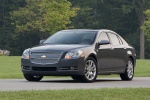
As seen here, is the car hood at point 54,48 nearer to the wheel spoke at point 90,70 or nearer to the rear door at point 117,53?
the wheel spoke at point 90,70

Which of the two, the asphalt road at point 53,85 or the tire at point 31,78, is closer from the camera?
the asphalt road at point 53,85

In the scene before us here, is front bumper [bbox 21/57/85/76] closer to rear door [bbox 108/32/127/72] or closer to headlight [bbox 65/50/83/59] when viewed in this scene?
headlight [bbox 65/50/83/59]

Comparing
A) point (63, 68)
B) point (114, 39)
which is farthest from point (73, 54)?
point (114, 39)

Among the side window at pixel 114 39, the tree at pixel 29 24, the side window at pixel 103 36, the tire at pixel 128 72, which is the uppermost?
the side window at pixel 103 36

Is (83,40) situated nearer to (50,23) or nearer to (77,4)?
(50,23)

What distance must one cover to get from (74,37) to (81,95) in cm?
695

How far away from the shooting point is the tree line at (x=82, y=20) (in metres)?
76.4

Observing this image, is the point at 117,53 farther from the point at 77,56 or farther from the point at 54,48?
the point at 54,48

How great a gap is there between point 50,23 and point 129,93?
1907 inches

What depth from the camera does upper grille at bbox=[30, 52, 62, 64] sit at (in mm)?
17250

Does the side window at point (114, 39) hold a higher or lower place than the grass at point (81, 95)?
higher

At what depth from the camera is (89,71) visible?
17.7 metres

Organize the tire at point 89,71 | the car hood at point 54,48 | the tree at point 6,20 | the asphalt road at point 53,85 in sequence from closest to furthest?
the asphalt road at point 53,85
the car hood at point 54,48
the tire at point 89,71
the tree at point 6,20

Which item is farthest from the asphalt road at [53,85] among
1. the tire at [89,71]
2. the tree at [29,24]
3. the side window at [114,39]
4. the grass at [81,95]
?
the tree at [29,24]
